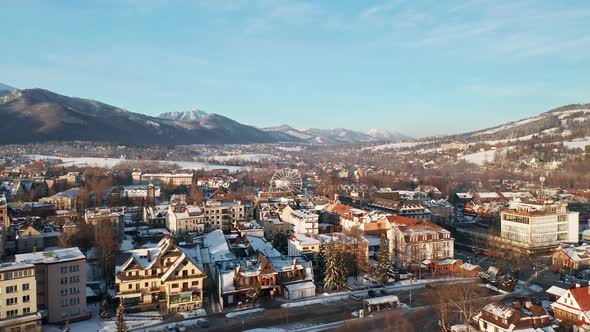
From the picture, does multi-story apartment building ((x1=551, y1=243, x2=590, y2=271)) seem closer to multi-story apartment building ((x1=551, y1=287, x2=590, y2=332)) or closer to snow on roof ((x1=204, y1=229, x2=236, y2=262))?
multi-story apartment building ((x1=551, y1=287, x2=590, y2=332))

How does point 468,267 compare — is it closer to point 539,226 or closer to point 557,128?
point 539,226

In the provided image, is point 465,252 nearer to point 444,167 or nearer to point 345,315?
point 345,315

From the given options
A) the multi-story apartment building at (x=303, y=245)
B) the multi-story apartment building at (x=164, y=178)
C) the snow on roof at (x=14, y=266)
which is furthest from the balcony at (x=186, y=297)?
the multi-story apartment building at (x=164, y=178)

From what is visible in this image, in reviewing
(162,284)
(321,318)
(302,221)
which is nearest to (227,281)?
(162,284)

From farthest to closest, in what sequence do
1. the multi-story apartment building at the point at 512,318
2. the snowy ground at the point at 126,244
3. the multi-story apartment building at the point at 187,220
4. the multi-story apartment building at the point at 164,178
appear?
the multi-story apartment building at the point at 164,178 < the multi-story apartment building at the point at 187,220 < the snowy ground at the point at 126,244 < the multi-story apartment building at the point at 512,318

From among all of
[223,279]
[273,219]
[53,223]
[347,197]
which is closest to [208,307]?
[223,279]

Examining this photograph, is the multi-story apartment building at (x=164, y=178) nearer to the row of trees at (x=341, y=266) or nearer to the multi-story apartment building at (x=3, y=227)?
the multi-story apartment building at (x=3, y=227)

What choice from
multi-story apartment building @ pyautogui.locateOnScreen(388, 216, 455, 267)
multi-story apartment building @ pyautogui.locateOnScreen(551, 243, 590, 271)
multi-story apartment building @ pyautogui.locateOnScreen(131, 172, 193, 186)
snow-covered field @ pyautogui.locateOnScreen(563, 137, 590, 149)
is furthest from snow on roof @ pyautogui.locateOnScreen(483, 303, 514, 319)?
snow-covered field @ pyautogui.locateOnScreen(563, 137, 590, 149)
